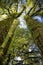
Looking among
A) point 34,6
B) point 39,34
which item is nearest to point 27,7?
point 34,6

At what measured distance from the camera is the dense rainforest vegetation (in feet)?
12.2

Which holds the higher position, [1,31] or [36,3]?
[36,3]

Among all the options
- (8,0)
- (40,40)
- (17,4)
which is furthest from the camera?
(17,4)

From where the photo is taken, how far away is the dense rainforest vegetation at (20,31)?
3.73 metres

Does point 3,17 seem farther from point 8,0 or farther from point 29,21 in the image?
point 29,21

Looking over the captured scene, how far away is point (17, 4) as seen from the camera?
16.5ft

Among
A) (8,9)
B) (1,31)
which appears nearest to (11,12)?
(8,9)

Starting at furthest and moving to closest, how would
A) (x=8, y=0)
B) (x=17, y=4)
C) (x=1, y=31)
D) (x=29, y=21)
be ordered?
(x=17, y=4), (x=8, y=0), (x=29, y=21), (x=1, y=31)

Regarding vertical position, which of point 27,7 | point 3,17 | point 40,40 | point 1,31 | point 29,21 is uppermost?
point 27,7

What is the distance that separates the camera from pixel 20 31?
18.3 ft

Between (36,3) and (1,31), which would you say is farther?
(36,3)

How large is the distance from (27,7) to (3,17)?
76cm

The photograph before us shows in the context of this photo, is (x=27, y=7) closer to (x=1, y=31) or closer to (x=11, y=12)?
(x=11, y=12)

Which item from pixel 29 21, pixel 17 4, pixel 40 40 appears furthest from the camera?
pixel 17 4
